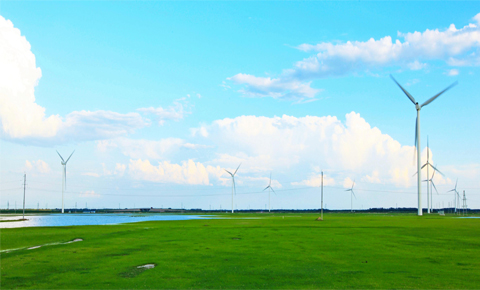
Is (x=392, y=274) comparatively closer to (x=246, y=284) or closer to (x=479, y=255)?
(x=246, y=284)

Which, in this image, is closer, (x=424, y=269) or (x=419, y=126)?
(x=424, y=269)

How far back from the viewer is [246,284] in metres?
19.5

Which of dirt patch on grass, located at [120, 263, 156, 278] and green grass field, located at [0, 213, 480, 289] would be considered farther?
dirt patch on grass, located at [120, 263, 156, 278]

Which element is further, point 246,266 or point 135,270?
point 246,266

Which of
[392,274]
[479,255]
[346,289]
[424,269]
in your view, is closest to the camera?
[346,289]

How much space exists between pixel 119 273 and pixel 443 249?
2654 centimetres

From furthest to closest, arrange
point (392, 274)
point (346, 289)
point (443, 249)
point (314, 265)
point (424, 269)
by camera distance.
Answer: point (443, 249)
point (314, 265)
point (424, 269)
point (392, 274)
point (346, 289)

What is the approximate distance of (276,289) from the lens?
18438 mm

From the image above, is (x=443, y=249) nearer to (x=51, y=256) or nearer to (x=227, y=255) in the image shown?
(x=227, y=255)

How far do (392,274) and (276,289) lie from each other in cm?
775

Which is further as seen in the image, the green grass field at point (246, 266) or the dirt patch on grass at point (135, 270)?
the dirt patch on grass at point (135, 270)

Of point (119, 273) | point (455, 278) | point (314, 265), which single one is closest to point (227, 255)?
point (314, 265)

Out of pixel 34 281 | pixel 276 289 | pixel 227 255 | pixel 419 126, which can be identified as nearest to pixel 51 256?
pixel 34 281

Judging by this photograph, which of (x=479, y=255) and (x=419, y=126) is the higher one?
(x=419, y=126)
